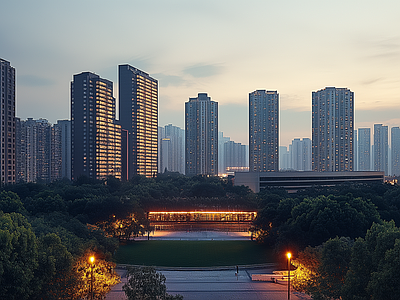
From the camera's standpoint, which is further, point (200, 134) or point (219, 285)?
point (200, 134)

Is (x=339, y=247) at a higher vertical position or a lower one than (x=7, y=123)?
lower

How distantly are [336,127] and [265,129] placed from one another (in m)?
24.5

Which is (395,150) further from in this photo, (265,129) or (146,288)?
(146,288)

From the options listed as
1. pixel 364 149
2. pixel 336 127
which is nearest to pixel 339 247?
pixel 336 127

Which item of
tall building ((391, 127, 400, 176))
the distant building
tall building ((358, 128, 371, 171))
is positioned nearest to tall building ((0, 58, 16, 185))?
the distant building

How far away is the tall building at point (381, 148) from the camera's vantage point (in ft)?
561

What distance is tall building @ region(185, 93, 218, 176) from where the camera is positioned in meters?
139

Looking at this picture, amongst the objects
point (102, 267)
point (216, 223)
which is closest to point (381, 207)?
point (216, 223)

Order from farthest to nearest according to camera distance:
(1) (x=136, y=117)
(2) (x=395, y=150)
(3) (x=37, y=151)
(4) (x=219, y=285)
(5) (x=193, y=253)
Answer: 1. (2) (x=395, y=150)
2. (1) (x=136, y=117)
3. (3) (x=37, y=151)
4. (5) (x=193, y=253)
5. (4) (x=219, y=285)

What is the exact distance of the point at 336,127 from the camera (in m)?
102

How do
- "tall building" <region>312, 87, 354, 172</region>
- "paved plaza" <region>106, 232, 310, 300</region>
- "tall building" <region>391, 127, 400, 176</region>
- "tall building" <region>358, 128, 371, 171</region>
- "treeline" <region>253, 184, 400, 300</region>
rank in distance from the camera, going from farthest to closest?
"tall building" <region>358, 128, 371, 171</region>, "tall building" <region>391, 127, 400, 176</region>, "tall building" <region>312, 87, 354, 172</region>, "paved plaza" <region>106, 232, 310, 300</region>, "treeline" <region>253, 184, 400, 300</region>

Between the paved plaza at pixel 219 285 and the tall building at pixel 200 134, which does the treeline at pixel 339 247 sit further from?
the tall building at pixel 200 134

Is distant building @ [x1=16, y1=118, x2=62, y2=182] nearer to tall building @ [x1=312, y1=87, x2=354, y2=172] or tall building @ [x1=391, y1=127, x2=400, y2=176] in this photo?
tall building @ [x1=312, y1=87, x2=354, y2=172]

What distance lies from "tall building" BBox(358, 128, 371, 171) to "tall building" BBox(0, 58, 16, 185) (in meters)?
176
